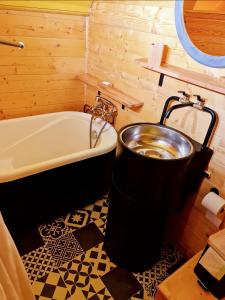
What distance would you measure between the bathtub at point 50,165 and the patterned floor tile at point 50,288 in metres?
0.41

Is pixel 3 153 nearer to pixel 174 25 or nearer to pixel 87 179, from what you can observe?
pixel 87 179

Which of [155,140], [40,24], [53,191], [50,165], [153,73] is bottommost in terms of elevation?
[53,191]

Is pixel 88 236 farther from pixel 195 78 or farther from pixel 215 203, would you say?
pixel 195 78

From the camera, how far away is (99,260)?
5.34ft

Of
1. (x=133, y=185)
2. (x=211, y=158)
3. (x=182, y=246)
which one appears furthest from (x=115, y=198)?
(x=182, y=246)

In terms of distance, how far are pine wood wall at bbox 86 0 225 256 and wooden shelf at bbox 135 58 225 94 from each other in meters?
0.04

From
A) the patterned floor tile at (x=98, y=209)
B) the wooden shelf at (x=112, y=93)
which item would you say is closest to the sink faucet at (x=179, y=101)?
the wooden shelf at (x=112, y=93)

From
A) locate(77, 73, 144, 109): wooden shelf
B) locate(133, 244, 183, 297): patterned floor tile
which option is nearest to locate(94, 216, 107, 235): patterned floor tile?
locate(133, 244, 183, 297): patterned floor tile

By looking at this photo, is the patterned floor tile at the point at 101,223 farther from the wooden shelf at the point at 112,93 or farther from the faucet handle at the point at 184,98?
the faucet handle at the point at 184,98

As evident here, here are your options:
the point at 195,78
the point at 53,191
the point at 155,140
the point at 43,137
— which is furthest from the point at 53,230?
the point at 195,78

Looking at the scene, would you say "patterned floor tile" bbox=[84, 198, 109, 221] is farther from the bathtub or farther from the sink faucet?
the sink faucet

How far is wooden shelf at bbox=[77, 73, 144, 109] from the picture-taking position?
5.87 ft

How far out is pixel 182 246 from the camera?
Result: 1.74 meters

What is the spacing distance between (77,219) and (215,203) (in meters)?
1.08
